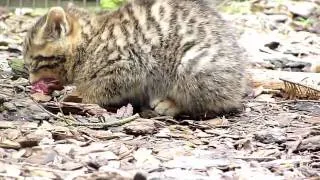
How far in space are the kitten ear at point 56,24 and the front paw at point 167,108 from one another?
0.92 metres

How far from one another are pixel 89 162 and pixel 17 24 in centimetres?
612

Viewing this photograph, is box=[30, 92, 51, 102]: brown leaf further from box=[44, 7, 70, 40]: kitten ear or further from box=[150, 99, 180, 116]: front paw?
box=[150, 99, 180, 116]: front paw

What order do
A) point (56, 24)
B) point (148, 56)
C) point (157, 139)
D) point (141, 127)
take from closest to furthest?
point (157, 139), point (141, 127), point (148, 56), point (56, 24)

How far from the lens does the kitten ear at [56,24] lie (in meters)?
5.43

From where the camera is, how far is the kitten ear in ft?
17.8

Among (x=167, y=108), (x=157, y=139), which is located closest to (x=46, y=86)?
(x=167, y=108)

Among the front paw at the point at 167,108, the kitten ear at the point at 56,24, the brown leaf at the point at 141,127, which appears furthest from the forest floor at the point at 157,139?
the kitten ear at the point at 56,24

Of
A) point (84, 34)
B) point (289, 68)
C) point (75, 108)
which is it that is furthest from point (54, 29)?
point (289, 68)

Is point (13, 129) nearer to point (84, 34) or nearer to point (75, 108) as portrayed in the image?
point (75, 108)

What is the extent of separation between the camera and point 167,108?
536 cm

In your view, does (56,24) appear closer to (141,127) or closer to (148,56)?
(148,56)

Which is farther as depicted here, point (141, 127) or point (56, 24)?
point (56, 24)

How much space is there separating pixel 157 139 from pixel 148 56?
101cm

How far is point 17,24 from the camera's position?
31.0ft
